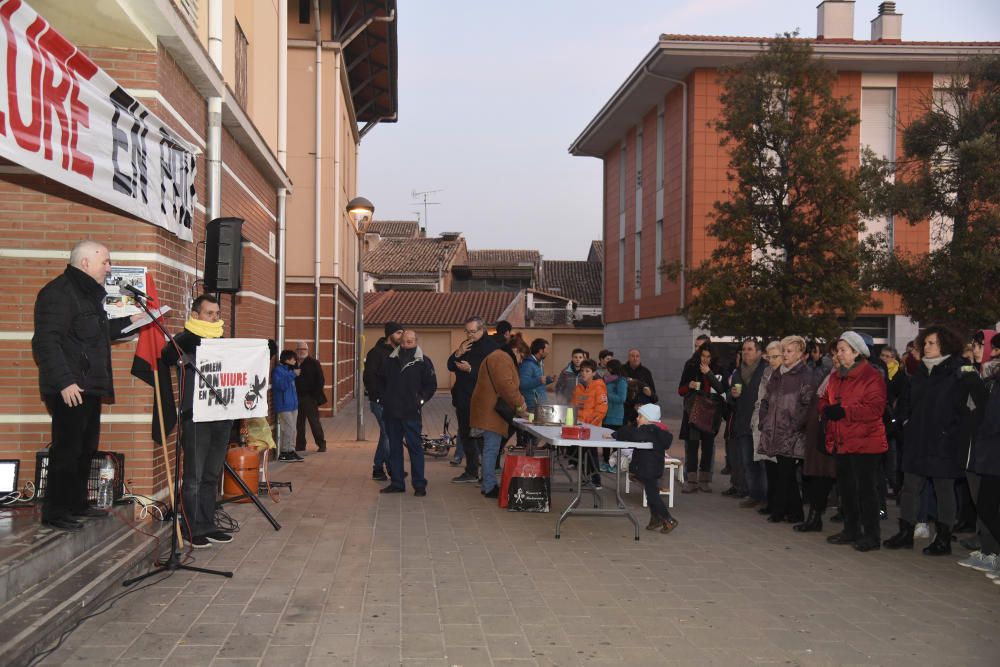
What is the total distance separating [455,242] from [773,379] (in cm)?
4704

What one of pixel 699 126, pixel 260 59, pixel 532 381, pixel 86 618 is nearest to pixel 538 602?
pixel 86 618

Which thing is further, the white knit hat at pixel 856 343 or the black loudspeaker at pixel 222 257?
the black loudspeaker at pixel 222 257

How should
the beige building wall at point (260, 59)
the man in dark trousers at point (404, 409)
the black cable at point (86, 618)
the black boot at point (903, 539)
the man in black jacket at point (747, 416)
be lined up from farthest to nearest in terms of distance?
the beige building wall at point (260, 59)
the man in dark trousers at point (404, 409)
the man in black jacket at point (747, 416)
the black boot at point (903, 539)
the black cable at point (86, 618)

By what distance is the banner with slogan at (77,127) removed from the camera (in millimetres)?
4953

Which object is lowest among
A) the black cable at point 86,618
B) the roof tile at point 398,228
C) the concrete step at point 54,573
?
the black cable at point 86,618

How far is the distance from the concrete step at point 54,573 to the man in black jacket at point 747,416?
19.9 ft

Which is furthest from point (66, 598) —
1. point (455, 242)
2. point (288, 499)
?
point (455, 242)

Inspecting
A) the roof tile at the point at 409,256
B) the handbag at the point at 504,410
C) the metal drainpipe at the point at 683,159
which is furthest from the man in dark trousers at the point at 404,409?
the roof tile at the point at 409,256

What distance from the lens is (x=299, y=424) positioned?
584 inches

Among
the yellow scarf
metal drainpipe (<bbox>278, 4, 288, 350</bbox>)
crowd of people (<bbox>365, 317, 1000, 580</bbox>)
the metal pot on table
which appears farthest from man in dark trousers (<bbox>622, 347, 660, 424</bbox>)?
metal drainpipe (<bbox>278, 4, 288, 350</bbox>)

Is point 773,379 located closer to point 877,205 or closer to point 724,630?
point 724,630

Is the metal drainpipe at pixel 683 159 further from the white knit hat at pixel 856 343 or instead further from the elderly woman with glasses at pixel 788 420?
the white knit hat at pixel 856 343

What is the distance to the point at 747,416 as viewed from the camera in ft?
32.2

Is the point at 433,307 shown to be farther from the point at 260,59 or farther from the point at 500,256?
the point at 260,59
